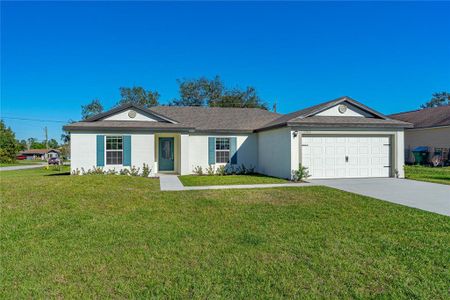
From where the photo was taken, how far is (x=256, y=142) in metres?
16.8

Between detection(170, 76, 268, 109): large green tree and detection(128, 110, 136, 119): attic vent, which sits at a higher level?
detection(170, 76, 268, 109): large green tree

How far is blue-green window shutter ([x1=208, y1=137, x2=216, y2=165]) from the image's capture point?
633 inches

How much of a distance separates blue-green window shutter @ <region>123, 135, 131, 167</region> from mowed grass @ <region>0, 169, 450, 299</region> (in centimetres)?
674

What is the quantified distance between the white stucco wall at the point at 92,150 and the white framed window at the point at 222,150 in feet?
12.7

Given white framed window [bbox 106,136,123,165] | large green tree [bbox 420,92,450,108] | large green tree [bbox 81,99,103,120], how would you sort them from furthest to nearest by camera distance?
1. large green tree [bbox 420,92,450,108]
2. large green tree [bbox 81,99,103,120]
3. white framed window [bbox 106,136,123,165]

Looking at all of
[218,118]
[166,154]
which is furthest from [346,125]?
[166,154]

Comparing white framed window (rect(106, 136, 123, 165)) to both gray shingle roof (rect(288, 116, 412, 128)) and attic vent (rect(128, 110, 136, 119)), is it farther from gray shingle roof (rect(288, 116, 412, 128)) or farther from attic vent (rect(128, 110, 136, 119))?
gray shingle roof (rect(288, 116, 412, 128))

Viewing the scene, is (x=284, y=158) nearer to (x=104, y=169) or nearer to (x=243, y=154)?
(x=243, y=154)

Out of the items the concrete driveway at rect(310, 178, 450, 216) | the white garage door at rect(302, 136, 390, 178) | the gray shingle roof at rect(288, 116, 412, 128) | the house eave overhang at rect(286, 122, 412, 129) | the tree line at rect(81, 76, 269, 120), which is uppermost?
the tree line at rect(81, 76, 269, 120)

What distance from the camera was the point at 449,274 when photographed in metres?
3.38

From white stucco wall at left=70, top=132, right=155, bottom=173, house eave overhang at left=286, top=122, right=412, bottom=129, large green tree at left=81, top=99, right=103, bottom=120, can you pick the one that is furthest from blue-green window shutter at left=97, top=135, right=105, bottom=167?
large green tree at left=81, top=99, right=103, bottom=120

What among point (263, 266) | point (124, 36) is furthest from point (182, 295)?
point (124, 36)

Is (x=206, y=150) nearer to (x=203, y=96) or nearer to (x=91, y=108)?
(x=203, y=96)

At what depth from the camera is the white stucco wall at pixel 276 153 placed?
41.2 ft
